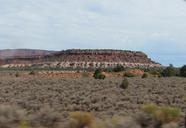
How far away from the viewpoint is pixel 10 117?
16812 millimetres

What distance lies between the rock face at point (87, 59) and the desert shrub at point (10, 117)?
148041 mm

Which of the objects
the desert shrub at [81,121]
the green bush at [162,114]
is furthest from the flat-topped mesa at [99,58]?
the desert shrub at [81,121]

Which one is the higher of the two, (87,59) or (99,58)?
(99,58)

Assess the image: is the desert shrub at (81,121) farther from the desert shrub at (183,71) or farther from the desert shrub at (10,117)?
the desert shrub at (183,71)

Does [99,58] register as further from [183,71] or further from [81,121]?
[81,121]

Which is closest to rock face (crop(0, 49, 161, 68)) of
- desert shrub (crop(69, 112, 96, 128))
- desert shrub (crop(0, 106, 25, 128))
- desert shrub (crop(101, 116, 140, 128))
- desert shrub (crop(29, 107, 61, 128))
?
desert shrub (crop(29, 107, 61, 128))

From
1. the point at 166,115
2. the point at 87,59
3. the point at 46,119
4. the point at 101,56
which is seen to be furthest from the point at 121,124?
the point at 101,56

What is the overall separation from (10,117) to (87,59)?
159m

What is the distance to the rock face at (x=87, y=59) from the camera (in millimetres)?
169125

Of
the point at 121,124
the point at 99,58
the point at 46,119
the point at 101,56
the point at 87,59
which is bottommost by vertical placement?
the point at 87,59

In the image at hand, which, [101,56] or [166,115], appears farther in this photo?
[101,56]

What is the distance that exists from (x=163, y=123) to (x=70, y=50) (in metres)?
165

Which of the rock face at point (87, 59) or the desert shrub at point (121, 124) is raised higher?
the desert shrub at point (121, 124)

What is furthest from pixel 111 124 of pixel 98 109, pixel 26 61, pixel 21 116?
pixel 26 61
